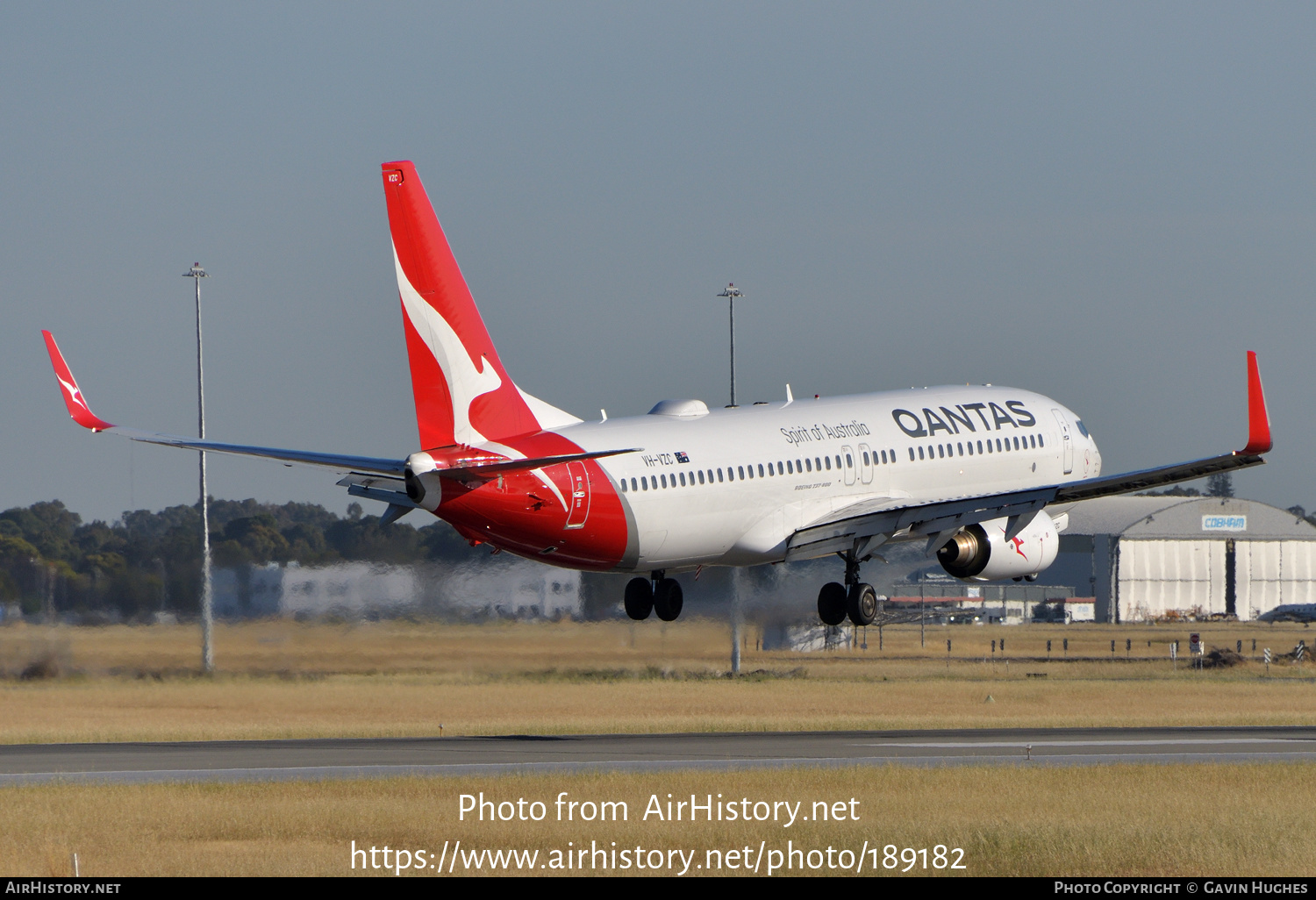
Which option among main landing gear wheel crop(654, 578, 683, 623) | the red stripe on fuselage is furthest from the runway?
the red stripe on fuselage

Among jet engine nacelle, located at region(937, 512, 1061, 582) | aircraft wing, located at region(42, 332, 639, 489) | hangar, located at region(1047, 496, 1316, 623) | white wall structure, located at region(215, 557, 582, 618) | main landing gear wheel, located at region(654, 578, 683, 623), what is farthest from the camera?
hangar, located at region(1047, 496, 1316, 623)

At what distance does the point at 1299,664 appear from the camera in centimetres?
9569

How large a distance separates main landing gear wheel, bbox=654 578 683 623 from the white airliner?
52mm

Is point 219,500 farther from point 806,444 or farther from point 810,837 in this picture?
point 810,837

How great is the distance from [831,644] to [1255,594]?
76.2 meters

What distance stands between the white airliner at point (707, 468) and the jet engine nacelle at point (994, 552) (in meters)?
0.06

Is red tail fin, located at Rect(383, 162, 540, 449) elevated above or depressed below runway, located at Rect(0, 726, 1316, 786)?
above

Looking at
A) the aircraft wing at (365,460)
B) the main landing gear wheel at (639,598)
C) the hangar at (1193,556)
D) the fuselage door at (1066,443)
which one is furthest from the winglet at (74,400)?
the hangar at (1193,556)

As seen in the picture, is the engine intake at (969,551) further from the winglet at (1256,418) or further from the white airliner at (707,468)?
Answer: the winglet at (1256,418)

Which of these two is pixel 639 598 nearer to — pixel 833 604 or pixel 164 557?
pixel 833 604

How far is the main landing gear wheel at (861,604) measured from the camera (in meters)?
50.9

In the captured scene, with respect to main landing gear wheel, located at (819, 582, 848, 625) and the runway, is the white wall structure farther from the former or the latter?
main landing gear wheel, located at (819, 582, 848, 625)

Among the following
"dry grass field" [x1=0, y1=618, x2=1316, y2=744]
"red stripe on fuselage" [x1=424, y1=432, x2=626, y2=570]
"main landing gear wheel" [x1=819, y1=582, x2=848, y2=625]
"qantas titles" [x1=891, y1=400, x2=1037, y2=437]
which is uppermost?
"qantas titles" [x1=891, y1=400, x2=1037, y2=437]

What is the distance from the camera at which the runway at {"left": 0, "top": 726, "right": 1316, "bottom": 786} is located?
4447 cm
